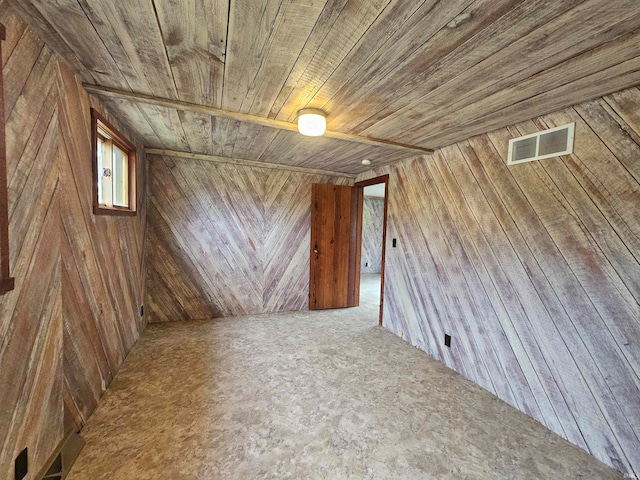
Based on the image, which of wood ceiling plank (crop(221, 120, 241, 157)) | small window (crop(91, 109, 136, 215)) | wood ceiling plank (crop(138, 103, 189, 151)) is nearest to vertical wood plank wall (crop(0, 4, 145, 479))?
small window (crop(91, 109, 136, 215))

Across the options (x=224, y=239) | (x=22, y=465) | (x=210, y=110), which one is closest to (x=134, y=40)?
(x=210, y=110)

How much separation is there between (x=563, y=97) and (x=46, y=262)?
3.13m

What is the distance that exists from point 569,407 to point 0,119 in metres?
3.47

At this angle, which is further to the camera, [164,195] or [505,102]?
[164,195]

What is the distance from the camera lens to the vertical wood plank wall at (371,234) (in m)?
8.09

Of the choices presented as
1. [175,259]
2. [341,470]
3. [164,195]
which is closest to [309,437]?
[341,470]

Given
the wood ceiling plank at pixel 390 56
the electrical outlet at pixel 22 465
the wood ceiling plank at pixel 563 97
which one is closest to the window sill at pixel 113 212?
the electrical outlet at pixel 22 465

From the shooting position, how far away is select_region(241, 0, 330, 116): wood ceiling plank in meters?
1.09

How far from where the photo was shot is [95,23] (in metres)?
1.20

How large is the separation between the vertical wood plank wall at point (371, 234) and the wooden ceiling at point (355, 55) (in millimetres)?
5985

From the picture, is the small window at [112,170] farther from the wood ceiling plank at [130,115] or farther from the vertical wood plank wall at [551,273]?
the vertical wood plank wall at [551,273]

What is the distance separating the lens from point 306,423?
188 centimetres

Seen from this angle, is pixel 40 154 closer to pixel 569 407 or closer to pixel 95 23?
pixel 95 23

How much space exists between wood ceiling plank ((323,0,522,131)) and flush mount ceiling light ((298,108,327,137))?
83 mm
